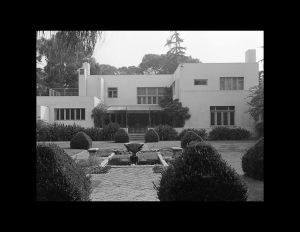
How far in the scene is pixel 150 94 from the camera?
36.3m

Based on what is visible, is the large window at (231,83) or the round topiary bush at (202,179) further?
the large window at (231,83)

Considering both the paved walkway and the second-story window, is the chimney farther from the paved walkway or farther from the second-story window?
the paved walkway

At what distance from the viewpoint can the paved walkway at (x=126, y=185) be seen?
784cm

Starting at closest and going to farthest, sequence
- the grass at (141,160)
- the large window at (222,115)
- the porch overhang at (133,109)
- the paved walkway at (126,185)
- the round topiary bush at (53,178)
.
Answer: the round topiary bush at (53,178)
the paved walkway at (126,185)
the grass at (141,160)
the large window at (222,115)
the porch overhang at (133,109)

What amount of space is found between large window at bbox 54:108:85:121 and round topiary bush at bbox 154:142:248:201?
25.7 metres

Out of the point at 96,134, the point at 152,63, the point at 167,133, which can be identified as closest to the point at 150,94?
A: the point at 167,133

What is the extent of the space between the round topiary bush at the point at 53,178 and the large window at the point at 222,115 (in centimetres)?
2374

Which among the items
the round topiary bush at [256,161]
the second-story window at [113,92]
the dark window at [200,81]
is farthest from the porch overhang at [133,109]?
the round topiary bush at [256,161]

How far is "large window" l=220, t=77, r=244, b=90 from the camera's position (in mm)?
29625

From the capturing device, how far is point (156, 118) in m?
35.2

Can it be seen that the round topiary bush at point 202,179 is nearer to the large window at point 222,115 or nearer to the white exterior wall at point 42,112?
the large window at point 222,115

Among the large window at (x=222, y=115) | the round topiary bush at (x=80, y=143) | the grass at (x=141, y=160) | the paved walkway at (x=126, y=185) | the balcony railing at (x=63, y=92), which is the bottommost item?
the grass at (x=141, y=160)

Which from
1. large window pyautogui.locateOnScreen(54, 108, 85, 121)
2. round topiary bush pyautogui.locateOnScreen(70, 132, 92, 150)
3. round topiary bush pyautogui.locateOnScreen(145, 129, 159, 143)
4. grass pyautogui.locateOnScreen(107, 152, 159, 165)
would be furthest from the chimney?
round topiary bush pyautogui.locateOnScreen(70, 132, 92, 150)
